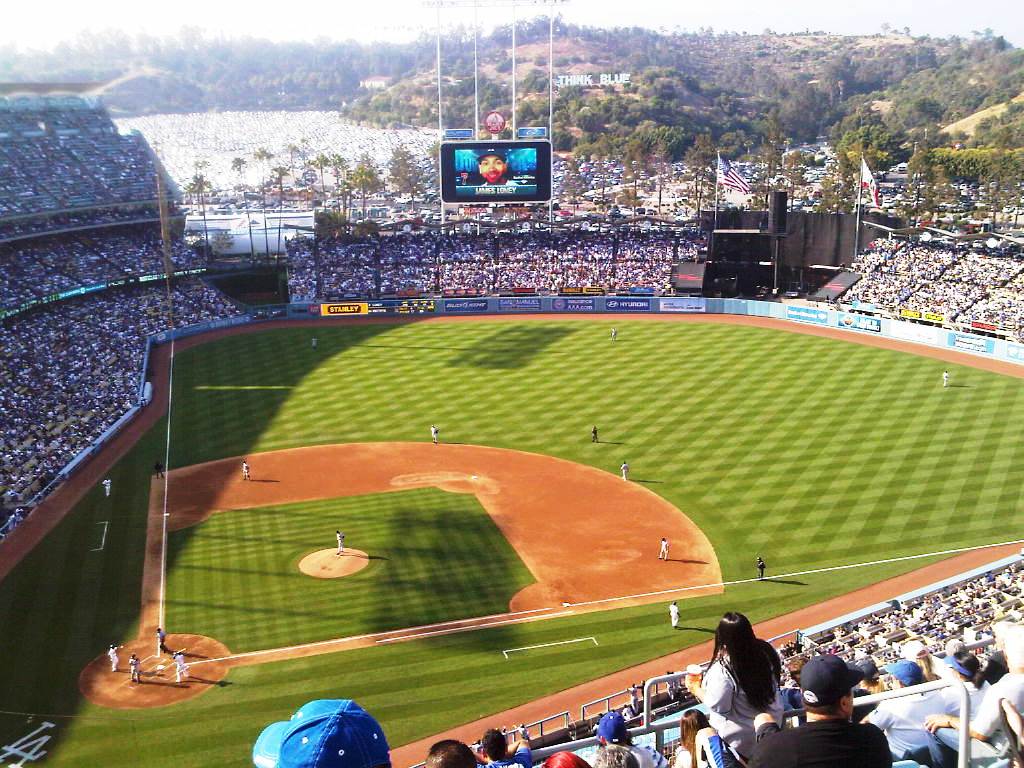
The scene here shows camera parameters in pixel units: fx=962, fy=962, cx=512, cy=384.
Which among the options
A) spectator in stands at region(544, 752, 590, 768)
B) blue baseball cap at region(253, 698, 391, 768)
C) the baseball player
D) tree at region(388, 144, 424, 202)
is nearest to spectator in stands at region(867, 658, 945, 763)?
spectator in stands at region(544, 752, 590, 768)

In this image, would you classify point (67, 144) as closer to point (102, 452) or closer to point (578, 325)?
point (102, 452)

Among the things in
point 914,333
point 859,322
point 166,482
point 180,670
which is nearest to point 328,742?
point 180,670

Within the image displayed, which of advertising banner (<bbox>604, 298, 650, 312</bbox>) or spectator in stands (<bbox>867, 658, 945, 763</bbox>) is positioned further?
advertising banner (<bbox>604, 298, 650, 312</bbox>)

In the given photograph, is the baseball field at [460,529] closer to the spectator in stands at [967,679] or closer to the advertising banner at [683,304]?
the advertising banner at [683,304]

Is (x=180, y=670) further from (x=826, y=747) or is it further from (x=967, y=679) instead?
(x=826, y=747)

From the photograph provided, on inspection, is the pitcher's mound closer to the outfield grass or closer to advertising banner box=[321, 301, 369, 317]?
the outfield grass

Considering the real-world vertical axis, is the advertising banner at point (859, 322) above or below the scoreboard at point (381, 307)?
above

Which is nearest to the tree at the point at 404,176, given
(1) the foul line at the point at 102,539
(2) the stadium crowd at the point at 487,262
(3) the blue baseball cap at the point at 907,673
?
(2) the stadium crowd at the point at 487,262
